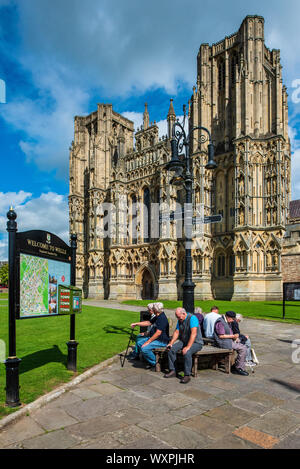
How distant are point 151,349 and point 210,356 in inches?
49.8

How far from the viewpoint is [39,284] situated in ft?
19.5

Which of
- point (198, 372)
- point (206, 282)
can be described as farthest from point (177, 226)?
point (198, 372)

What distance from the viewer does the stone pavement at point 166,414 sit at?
3855mm

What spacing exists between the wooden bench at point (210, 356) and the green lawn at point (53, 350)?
4.96 feet

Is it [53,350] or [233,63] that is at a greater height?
[233,63]

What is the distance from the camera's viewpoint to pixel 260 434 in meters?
4.04

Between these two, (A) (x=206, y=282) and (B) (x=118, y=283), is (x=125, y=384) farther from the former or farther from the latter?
(B) (x=118, y=283)

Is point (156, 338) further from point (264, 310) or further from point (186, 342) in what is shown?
point (264, 310)

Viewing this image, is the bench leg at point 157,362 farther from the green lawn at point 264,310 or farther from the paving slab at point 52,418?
the green lawn at point 264,310

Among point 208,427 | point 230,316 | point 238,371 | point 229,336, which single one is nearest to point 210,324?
point 230,316

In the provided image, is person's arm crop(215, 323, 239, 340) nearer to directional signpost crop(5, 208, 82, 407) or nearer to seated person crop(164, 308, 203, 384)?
seated person crop(164, 308, 203, 384)

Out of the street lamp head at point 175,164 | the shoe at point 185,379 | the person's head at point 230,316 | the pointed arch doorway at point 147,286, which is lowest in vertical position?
the pointed arch doorway at point 147,286

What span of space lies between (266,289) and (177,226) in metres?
10.4

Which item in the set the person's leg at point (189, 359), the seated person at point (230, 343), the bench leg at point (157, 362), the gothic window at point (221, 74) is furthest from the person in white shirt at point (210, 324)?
the gothic window at point (221, 74)
